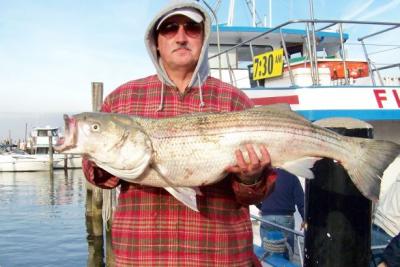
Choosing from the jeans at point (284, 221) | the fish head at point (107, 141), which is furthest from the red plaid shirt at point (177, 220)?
the jeans at point (284, 221)

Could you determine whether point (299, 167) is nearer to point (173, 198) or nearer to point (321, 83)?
point (173, 198)

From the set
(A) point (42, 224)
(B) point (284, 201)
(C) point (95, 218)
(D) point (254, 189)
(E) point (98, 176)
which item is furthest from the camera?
(A) point (42, 224)

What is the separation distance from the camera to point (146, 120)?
303 centimetres

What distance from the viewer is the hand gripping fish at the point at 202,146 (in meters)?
2.88

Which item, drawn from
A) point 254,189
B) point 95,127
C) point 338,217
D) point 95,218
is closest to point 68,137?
point 95,127

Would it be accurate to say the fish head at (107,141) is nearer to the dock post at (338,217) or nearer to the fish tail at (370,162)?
the fish tail at (370,162)

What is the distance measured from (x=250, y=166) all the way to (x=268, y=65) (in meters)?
6.73

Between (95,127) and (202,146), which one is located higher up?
(95,127)

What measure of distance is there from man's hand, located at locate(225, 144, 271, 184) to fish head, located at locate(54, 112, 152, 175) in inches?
21.4

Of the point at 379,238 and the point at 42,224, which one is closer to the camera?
the point at 379,238

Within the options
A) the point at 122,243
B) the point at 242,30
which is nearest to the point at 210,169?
the point at 122,243

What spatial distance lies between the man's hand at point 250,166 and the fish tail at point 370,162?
2.17 ft

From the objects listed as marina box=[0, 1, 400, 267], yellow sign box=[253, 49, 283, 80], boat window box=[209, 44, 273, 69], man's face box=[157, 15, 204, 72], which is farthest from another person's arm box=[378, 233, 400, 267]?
boat window box=[209, 44, 273, 69]

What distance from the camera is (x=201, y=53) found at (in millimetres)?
3227
